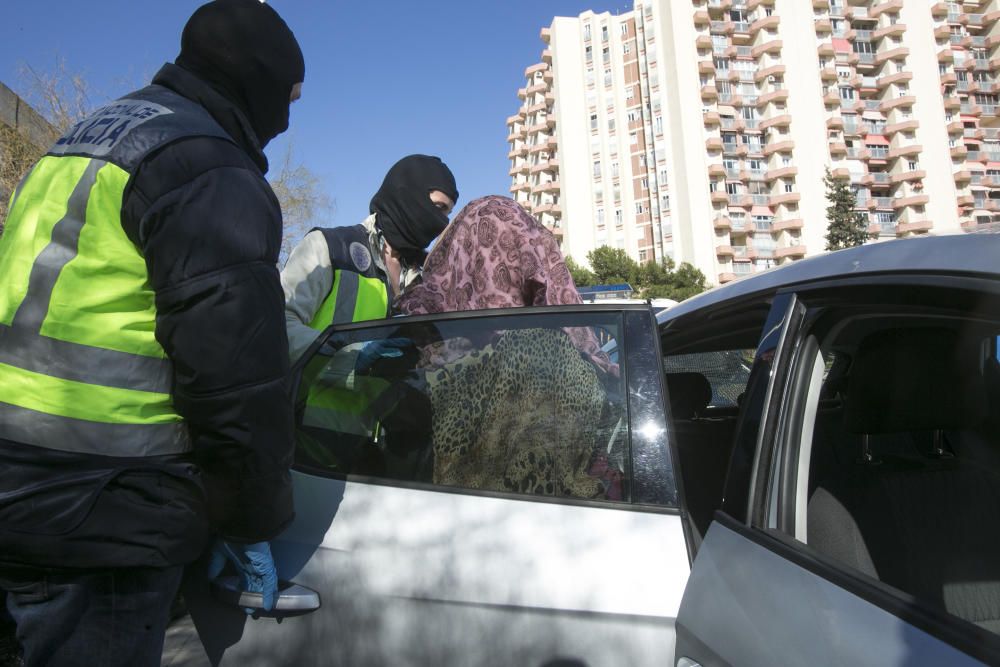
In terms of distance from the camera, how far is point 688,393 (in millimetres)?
2750

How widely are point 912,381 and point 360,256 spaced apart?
1.86m

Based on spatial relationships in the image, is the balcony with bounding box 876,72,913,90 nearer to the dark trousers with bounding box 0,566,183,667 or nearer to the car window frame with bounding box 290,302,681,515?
the car window frame with bounding box 290,302,681,515

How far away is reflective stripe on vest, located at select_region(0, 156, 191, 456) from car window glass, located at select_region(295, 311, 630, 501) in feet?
1.76

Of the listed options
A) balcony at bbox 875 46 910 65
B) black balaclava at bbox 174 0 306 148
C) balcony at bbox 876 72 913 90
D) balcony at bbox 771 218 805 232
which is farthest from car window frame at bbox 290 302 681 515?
balcony at bbox 875 46 910 65

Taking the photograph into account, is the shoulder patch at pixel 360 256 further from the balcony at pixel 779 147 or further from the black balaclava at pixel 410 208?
the balcony at pixel 779 147

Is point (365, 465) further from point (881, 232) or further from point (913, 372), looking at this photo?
point (881, 232)

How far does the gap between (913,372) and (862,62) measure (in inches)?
3040

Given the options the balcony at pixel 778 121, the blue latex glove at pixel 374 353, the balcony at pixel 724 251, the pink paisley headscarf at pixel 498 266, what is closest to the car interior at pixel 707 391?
the pink paisley headscarf at pixel 498 266

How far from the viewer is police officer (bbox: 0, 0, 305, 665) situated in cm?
118

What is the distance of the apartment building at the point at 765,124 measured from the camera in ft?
198

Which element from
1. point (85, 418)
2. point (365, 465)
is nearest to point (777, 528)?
point (365, 465)

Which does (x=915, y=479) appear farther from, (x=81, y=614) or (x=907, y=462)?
(x=81, y=614)

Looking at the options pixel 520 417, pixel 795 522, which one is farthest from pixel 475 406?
pixel 795 522

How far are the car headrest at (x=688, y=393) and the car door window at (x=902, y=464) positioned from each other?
0.88 metres
